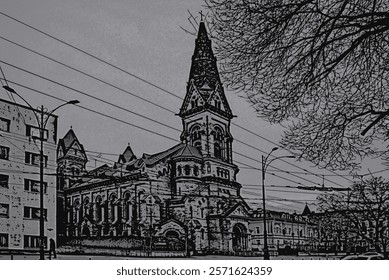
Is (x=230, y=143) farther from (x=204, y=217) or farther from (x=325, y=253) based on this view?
(x=325, y=253)

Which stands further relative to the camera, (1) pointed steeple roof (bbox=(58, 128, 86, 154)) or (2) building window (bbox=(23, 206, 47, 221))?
(1) pointed steeple roof (bbox=(58, 128, 86, 154))

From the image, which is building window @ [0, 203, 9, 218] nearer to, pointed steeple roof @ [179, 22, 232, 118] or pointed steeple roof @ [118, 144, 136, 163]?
pointed steeple roof @ [118, 144, 136, 163]

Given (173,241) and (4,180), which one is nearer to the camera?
(4,180)

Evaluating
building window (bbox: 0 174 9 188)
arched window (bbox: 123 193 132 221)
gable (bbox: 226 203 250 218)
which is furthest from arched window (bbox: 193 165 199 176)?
building window (bbox: 0 174 9 188)

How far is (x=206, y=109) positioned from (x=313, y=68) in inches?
26.0

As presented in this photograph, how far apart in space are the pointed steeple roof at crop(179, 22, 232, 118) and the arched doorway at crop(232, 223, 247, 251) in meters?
0.66

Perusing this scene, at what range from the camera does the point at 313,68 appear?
10.9ft

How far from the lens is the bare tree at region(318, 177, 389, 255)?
3.49m

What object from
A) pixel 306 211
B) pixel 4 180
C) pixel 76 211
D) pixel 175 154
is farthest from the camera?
pixel 306 211

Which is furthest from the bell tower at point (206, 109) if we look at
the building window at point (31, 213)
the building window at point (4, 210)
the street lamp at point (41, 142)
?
the building window at point (4, 210)

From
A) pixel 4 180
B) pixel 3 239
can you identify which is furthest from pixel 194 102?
pixel 3 239

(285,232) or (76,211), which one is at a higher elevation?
(76,211)

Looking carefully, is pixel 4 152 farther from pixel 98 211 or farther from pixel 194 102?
pixel 194 102
